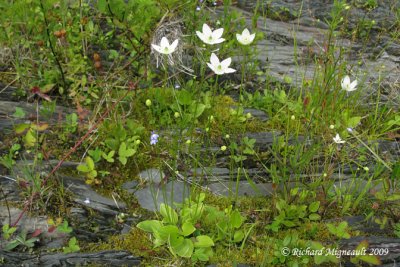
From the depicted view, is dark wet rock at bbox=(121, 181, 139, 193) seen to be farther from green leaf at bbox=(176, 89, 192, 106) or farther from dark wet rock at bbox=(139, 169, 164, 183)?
green leaf at bbox=(176, 89, 192, 106)

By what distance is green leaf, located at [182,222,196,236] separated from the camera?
2213mm

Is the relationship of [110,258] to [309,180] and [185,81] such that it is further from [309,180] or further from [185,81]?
[185,81]

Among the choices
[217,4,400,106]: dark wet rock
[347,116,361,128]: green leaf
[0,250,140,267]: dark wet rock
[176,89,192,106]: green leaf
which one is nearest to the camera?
[0,250,140,267]: dark wet rock

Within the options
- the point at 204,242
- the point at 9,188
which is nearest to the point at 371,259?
the point at 204,242

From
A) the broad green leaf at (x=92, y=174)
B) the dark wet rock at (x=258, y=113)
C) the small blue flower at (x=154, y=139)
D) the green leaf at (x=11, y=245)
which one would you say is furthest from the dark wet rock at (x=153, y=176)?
the dark wet rock at (x=258, y=113)

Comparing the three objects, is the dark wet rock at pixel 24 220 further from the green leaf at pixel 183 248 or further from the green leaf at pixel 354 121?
the green leaf at pixel 354 121

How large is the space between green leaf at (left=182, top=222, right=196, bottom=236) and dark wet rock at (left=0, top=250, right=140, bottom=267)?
26 centimetres

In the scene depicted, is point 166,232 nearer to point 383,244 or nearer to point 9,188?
point 9,188

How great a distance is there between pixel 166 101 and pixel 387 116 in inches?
62.1

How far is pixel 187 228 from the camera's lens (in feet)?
7.29

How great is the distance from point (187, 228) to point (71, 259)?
552mm

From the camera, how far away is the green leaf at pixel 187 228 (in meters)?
2.21

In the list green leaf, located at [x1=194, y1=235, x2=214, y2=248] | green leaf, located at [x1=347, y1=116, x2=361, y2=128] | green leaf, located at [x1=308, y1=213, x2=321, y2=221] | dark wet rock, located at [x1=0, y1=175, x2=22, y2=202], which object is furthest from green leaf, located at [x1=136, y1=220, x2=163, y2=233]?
green leaf, located at [x1=347, y1=116, x2=361, y2=128]

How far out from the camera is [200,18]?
4.05m
